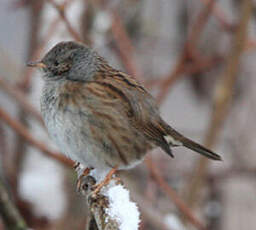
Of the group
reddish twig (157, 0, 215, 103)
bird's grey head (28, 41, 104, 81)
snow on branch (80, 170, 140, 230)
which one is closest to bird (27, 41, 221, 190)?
bird's grey head (28, 41, 104, 81)

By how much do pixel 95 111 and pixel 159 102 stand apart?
130 centimetres

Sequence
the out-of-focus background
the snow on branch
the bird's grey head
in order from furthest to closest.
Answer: the out-of-focus background < the bird's grey head < the snow on branch

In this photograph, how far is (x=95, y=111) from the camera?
253cm

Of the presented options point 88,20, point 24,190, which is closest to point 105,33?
point 88,20

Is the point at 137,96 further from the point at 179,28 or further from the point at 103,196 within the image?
the point at 179,28

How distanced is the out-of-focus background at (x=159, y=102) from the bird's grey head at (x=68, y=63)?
300mm

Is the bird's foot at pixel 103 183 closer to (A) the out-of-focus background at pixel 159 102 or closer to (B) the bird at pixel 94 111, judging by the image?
(B) the bird at pixel 94 111

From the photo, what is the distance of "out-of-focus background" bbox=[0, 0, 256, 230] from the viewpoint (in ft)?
12.2

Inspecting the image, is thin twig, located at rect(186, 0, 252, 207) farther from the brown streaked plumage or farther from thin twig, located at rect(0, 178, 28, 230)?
thin twig, located at rect(0, 178, 28, 230)

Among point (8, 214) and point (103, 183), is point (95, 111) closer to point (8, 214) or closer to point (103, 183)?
point (103, 183)

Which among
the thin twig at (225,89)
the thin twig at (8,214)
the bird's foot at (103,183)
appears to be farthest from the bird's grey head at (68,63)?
the thin twig at (225,89)

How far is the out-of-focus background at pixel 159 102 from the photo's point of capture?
372cm

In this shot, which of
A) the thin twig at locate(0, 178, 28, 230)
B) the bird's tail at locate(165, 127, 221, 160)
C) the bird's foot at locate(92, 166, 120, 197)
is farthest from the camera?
the bird's tail at locate(165, 127, 221, 160)

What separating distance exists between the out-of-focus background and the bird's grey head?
0.98 ft
